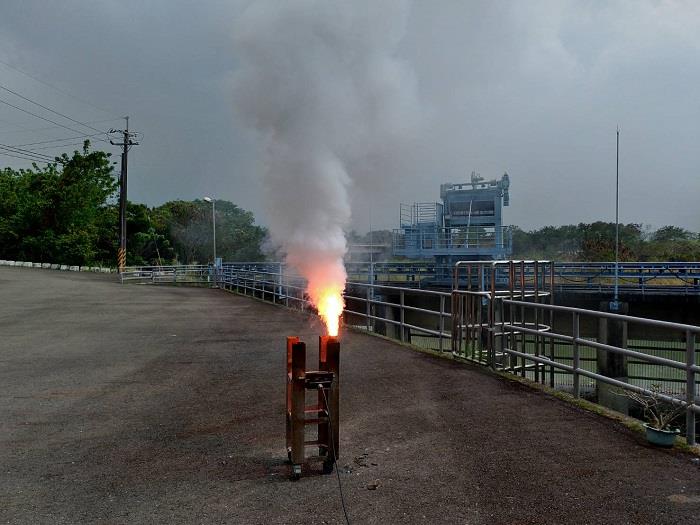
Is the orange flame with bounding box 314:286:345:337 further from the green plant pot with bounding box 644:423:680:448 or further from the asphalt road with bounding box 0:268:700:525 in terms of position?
the green plant pot with bounding box 644:423:680:448

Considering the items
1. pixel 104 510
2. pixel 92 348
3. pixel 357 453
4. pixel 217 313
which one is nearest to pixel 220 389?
pixel 357 453

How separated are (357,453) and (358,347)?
5853mm

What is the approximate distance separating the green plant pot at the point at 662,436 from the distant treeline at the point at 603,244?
42.1 m

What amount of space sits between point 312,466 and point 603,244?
48669mm

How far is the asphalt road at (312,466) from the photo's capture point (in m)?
4.00

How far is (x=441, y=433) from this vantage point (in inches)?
223

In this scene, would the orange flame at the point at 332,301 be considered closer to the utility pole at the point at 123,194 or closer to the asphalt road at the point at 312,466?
the asphalt road at the point at 312,466

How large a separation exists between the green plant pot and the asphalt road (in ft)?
Result: 0.50

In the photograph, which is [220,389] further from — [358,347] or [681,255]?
[681,255]

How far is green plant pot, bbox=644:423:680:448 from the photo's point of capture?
16.7 ft

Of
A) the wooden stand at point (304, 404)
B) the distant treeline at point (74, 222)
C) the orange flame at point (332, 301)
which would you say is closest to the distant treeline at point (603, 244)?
the distant treeline at point (74, 222)

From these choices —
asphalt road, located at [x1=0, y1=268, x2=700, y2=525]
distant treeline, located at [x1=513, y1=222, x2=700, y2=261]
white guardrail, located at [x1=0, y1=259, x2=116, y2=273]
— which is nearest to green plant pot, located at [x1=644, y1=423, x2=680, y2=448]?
asphalt road, located at [x1=0, y1=268, x2=700, y2=525]

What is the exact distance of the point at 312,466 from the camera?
487 centimetres

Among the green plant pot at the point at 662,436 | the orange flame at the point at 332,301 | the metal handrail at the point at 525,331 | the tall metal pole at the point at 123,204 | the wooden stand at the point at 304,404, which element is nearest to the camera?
the wooden stand at the point at 304,404
